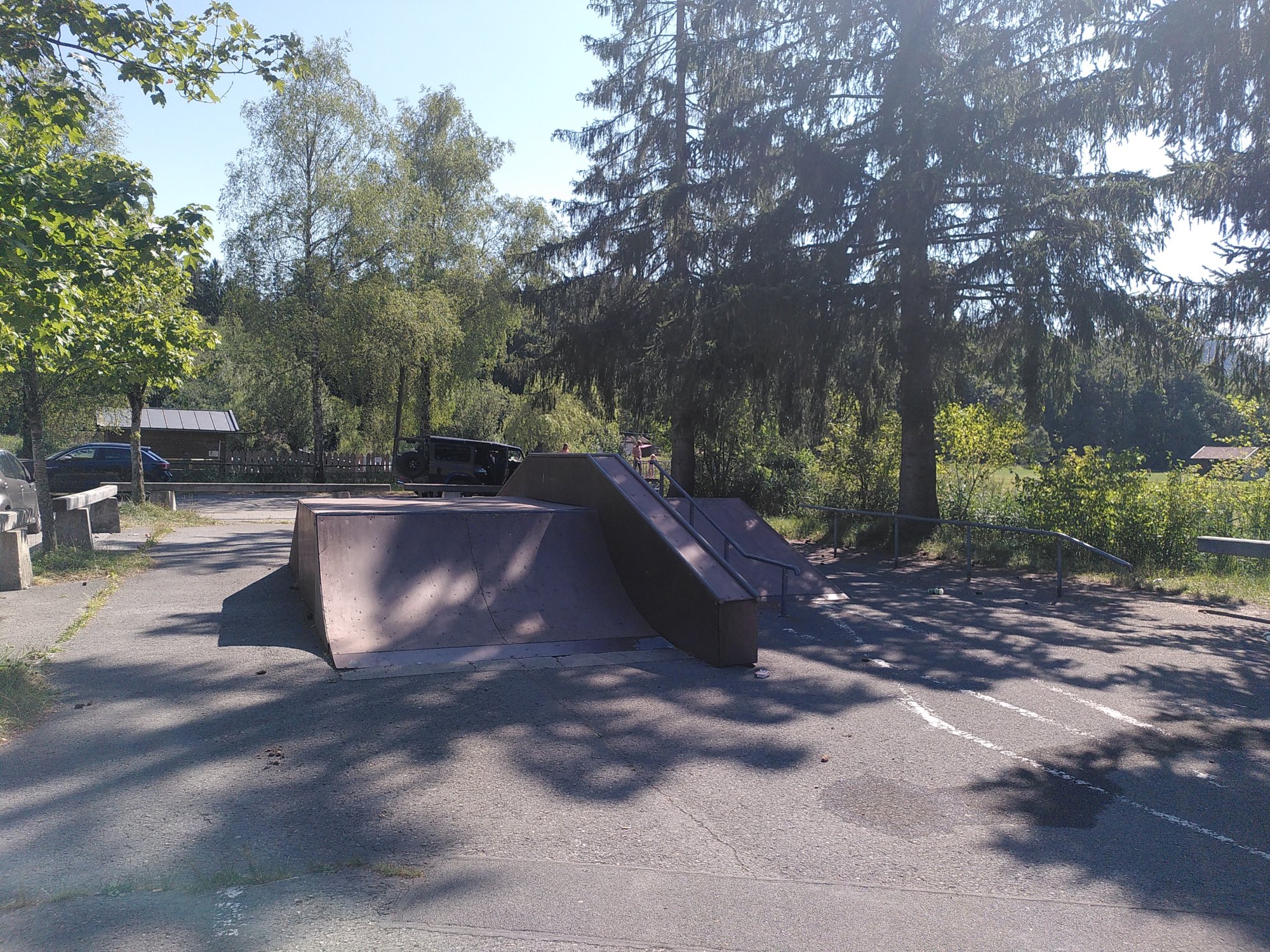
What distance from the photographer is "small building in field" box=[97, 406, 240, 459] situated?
125 feet

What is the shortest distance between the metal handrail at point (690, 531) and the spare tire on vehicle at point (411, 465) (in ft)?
59.5

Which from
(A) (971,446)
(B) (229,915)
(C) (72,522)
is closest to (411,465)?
(C) (72,522)

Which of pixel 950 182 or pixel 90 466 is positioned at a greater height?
pixel 950 182

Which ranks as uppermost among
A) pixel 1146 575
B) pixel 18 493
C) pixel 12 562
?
pixel 18 493

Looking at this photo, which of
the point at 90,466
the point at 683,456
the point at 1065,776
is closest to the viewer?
the point at 1065,776

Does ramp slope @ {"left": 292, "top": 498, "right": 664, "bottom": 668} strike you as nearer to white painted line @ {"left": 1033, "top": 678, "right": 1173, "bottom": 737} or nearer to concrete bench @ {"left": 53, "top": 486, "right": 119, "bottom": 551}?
white painted line @ {"left": 1033, "top": 678, "right": 1173, "bottom": 737}

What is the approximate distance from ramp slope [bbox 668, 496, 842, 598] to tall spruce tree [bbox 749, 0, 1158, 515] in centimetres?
428

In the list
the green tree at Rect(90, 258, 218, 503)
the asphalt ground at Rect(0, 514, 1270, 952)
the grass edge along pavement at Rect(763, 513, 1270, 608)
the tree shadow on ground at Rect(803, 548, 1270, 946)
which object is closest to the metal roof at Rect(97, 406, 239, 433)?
the green tree at Rect(90, 258, 218, 503)

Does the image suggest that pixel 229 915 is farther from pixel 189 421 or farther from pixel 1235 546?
pixel 189 421

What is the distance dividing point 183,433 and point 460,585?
35.0m

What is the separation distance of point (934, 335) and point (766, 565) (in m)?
5.27

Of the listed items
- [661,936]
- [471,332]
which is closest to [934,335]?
A: [661,936]

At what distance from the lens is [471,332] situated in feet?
120

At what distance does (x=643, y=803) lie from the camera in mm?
4895
